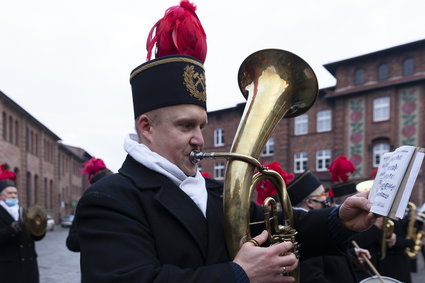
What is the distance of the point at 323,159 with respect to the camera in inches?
1094

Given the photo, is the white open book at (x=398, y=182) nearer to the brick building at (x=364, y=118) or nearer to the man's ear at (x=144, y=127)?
the man's ear at (x=144, y=127)

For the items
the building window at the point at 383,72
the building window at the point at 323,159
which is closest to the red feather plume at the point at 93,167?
the building window at the point at 383,72

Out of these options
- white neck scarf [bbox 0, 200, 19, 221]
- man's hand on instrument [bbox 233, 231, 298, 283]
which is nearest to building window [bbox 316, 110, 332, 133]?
white neck scarf [bbox 0, 200, 19, 221]

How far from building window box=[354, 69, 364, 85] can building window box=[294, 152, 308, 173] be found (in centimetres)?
604

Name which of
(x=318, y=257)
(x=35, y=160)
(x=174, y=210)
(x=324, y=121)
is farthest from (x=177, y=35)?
(x=35, y=160)

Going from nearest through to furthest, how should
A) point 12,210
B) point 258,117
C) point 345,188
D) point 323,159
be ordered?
point 258,117, point 345,188, point 12,210, point 323,159

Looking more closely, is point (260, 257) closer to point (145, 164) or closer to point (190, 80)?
point (145, 164)

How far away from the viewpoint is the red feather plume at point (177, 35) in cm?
206

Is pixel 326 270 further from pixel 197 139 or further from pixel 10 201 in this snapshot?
pixel 10 201

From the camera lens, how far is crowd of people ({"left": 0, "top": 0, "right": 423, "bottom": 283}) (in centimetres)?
158

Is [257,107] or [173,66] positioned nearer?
[173,66]

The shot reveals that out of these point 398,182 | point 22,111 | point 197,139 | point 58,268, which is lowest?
point 58,268

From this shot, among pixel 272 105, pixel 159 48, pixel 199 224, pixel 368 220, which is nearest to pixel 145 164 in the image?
pixel 199 224

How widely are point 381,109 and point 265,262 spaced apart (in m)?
25.9
